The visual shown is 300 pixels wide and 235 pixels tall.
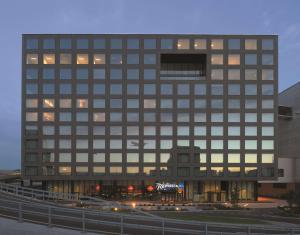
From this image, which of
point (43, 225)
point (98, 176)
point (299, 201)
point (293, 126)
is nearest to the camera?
point (43, 225)

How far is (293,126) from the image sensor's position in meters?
93.6

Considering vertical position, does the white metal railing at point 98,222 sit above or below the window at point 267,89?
below

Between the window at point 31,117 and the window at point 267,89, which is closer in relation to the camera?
the window at point 31,117

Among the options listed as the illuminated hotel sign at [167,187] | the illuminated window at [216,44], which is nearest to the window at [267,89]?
the illuminated window at [216,44]

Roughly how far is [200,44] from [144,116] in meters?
19.3

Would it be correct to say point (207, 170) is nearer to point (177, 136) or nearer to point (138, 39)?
point (177, 136)

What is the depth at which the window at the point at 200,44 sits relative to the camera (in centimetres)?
8612

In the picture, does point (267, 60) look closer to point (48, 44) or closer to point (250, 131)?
point (250, 131)

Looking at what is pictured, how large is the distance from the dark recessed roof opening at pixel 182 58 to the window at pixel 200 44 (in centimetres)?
216

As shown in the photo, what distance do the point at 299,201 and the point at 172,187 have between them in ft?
115

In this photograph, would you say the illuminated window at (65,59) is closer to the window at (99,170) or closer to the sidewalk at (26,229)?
the window at (99,170)

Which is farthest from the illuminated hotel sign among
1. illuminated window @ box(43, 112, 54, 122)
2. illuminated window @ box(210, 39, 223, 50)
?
illuminated window @ box(210, 39, 223, 50)

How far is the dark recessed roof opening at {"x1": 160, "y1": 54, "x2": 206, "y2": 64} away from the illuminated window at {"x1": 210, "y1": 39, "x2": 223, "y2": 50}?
2855 millimetres

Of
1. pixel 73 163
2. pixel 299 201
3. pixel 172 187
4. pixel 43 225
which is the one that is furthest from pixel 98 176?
pixel 43 225
